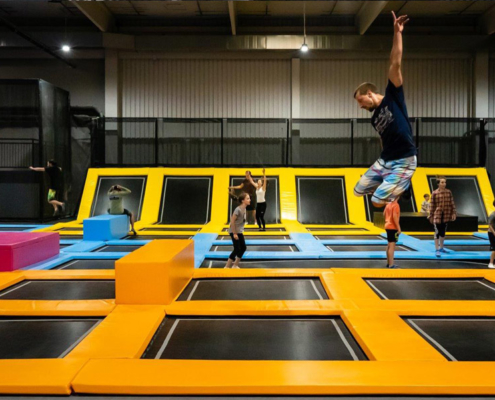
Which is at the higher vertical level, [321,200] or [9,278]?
[321,200]

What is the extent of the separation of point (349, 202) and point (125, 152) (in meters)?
7.37

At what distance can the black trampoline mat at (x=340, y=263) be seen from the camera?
5.92 metres

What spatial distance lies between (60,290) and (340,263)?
3.77m

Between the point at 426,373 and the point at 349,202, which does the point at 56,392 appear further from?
the point at 349,202

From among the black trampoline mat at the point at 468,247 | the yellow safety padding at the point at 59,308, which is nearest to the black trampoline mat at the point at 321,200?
the black trampoline mat at the point at 468,247

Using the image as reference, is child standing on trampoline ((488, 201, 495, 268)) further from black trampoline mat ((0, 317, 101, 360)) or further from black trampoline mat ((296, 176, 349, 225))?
black trampoline mat ((296, 176, 349, 225))

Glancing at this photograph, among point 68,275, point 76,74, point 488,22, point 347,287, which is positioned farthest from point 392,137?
point 76,74

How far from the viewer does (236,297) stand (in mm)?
4051

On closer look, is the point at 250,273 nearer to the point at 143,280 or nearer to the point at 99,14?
the point at 143,280

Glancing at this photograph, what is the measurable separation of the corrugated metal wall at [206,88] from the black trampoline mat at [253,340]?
1144cm

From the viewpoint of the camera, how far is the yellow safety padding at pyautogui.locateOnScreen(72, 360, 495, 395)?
2.12m

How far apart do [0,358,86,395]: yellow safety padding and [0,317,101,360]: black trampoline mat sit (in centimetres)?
29

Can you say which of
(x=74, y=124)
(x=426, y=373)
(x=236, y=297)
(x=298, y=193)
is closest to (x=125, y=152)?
(x=74, y=124)

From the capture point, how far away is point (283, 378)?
87.0 inches
